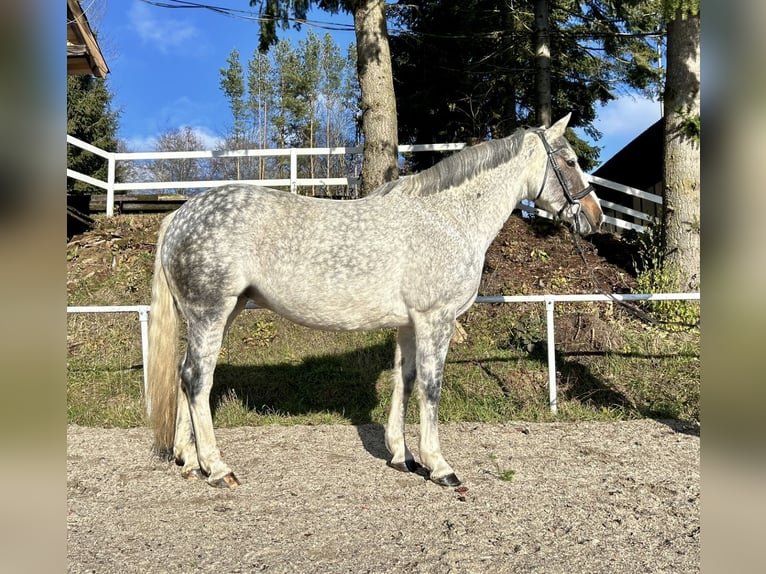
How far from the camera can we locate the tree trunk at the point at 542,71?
10.5 meters

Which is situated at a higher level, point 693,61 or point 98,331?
point 693,61

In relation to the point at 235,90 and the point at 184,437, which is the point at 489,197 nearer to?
the point at 184,437

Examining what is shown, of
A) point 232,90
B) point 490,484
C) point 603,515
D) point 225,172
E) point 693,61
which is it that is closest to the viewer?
point 603,515

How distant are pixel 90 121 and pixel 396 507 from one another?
21.0 m

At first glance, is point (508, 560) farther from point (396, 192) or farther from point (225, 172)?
point (225, 172)

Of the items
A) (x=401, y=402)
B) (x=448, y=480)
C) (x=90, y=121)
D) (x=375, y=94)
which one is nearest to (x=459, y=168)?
(x=401, y=402)

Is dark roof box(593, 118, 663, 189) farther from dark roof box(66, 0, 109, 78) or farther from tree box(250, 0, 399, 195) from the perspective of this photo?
dark roof box(66, 0, 109, 78)

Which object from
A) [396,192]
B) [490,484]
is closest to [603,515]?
[490,484]

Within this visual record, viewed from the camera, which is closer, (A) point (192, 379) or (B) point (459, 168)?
(A) point (192, 379)

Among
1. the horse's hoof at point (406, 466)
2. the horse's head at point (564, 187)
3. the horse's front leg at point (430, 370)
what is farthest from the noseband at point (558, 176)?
the horse's hoof at point (406, 466)

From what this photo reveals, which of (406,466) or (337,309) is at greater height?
(337,309)

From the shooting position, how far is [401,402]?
3.67m

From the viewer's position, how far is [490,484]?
3184 mm

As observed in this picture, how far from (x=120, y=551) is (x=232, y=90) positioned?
31.4 meters
